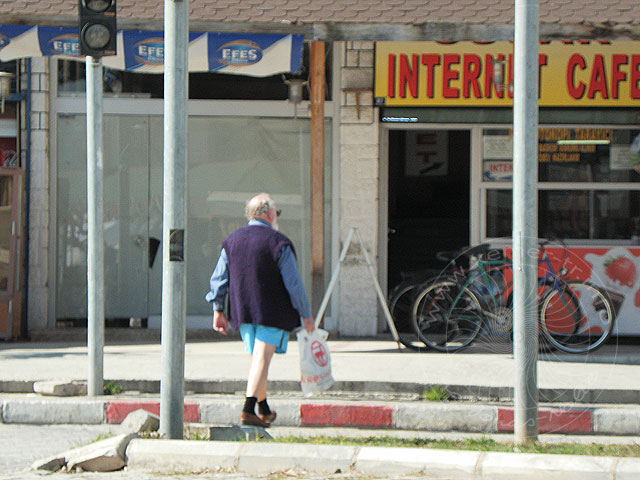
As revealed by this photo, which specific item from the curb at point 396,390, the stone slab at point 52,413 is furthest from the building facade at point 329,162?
the stone slab at point 52,413

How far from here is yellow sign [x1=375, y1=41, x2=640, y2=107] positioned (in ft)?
37.8

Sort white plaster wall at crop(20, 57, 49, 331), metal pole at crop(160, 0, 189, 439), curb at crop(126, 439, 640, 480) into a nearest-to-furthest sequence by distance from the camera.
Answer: curb at crop(126, 439, 640, 480), metal pole at crop(160, 0, 189, 439), white plaster wall at crop(20, 57, 49, 331)

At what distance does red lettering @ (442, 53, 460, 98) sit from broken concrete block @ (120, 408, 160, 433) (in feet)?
20.0

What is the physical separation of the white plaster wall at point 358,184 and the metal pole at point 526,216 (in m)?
5.04

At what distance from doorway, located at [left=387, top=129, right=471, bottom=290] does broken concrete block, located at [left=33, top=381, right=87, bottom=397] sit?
5208mm

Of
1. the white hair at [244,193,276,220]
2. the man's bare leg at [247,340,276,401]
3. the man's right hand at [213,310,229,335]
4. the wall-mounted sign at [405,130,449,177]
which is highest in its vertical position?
the wall-mounted sign at [405,130,449,177]

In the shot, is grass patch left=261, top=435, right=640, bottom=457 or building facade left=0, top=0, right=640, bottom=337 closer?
grass patch left=261, top=435, right=640, bottom=457

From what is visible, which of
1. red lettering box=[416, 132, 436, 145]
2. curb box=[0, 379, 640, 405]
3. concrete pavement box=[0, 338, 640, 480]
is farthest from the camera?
red lettering box=[416, 132, 436, 145]

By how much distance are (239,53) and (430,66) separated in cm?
241

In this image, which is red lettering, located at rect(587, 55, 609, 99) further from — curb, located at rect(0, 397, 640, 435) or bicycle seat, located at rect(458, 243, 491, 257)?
curb, located at rect(0, 397, 640, 435)

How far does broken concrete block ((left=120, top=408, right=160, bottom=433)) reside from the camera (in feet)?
22.0

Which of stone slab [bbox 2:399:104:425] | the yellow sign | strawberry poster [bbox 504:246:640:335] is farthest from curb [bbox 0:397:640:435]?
the yellow sign

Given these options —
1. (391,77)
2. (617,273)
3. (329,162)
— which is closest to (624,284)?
(617,273)

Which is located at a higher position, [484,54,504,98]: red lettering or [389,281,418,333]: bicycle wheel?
[484,54,504,98]: red lettering
